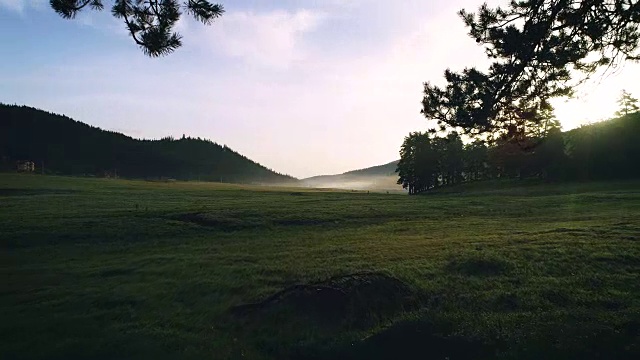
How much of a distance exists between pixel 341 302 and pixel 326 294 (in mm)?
567

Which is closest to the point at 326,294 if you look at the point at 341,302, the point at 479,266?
the point at 341,302

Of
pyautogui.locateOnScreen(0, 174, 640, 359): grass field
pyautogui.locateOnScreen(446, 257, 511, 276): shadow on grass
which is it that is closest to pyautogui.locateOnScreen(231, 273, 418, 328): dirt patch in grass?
pyautogui.locateOnScreen(0, 174, 640, 359): grass field

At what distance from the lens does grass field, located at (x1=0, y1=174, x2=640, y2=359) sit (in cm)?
1212

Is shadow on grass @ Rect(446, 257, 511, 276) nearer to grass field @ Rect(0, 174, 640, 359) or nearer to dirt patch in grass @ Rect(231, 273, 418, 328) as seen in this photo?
grass field @ Rect(0, 174, 640, 359)

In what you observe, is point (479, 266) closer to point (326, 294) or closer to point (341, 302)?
point (341, 302)

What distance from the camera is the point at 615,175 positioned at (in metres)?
81.8

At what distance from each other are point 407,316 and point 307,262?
7.28 m

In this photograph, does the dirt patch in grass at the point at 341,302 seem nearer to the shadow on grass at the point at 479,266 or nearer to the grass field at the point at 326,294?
the grass field at the point at 326,294

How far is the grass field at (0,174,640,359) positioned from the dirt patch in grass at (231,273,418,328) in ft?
0.16

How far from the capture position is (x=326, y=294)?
48.0 feet

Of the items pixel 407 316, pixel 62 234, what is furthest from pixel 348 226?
pixel 407 316

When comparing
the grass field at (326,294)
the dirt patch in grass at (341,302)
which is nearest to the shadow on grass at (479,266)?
the grass field at (326,294)

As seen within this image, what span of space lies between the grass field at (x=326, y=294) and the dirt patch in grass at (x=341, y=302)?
49mm

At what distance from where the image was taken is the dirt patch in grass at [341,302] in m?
13.7
